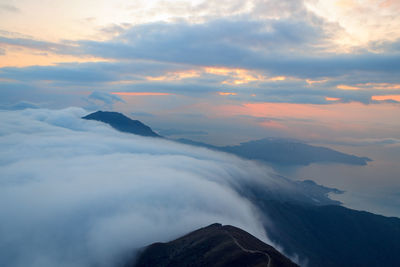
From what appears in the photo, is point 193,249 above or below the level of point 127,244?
above

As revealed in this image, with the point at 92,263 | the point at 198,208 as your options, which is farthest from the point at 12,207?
the point at 198,208

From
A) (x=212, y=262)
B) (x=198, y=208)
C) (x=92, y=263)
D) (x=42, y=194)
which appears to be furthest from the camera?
(x=198, y=208)

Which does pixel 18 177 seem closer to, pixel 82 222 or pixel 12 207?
pixel 12 207

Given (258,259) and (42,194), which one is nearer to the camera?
(258,259)

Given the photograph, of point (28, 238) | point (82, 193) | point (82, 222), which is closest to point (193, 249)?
point (82, 222)

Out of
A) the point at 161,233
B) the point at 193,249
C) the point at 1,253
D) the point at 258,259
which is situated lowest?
the point at 1,253

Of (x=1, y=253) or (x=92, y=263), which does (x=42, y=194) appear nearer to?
(x=1, y=253)

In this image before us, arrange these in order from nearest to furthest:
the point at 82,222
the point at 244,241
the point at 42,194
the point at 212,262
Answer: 1. the point at 212,262
2. the point at 244,241
3. the point at 82,222
4. the point at 42,194
